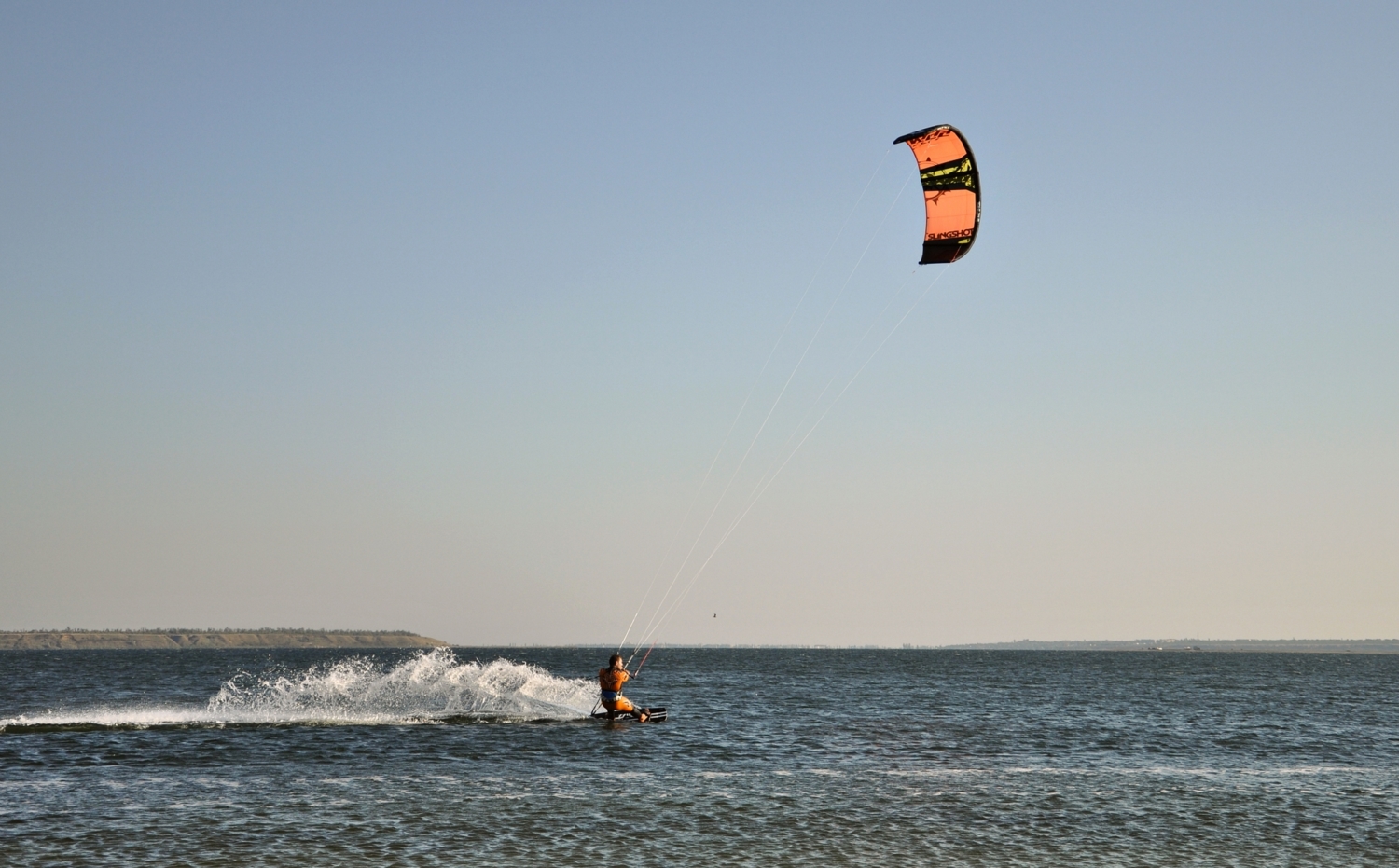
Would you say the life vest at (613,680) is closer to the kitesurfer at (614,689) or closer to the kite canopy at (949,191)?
A: the kitesurfer at (614,689)

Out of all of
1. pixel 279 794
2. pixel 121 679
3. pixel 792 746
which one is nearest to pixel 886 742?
pixel 792 746

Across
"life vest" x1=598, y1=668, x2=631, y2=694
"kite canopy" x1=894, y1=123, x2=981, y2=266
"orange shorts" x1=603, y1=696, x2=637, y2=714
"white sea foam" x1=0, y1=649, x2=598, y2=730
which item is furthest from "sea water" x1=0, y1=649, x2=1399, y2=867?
"kite canopy" x1=894, y1=123, x2=981, y2=266

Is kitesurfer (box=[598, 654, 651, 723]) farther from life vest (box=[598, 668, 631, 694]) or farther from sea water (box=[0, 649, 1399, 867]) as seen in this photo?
sea water (box=[0, 649, 1399, 867])

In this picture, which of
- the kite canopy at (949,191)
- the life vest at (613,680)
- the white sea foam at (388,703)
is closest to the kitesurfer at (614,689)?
the life vest at (613,680)

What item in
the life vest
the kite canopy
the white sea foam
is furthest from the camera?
the white sea foam

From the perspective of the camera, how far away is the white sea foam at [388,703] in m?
30.2

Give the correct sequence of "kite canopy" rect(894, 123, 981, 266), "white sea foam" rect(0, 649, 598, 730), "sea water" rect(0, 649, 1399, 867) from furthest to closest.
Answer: "white sea foam" rect(0, 649, 598, 730)
"kite canopy" rect(894, 123, 981, 266)
"sea water" rect(0, 649, 1399, 867)

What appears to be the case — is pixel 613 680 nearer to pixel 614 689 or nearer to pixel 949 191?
pixel 614 689

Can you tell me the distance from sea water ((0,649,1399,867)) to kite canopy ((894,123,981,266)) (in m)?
9.36

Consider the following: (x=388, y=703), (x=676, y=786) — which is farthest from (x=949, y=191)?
(x=388, y=703)

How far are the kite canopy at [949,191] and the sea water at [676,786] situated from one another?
9.36 m

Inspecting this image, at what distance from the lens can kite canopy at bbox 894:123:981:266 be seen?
65.8 ft

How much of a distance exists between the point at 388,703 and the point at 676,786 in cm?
1990

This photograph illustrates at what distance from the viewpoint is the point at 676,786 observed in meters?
18.9
